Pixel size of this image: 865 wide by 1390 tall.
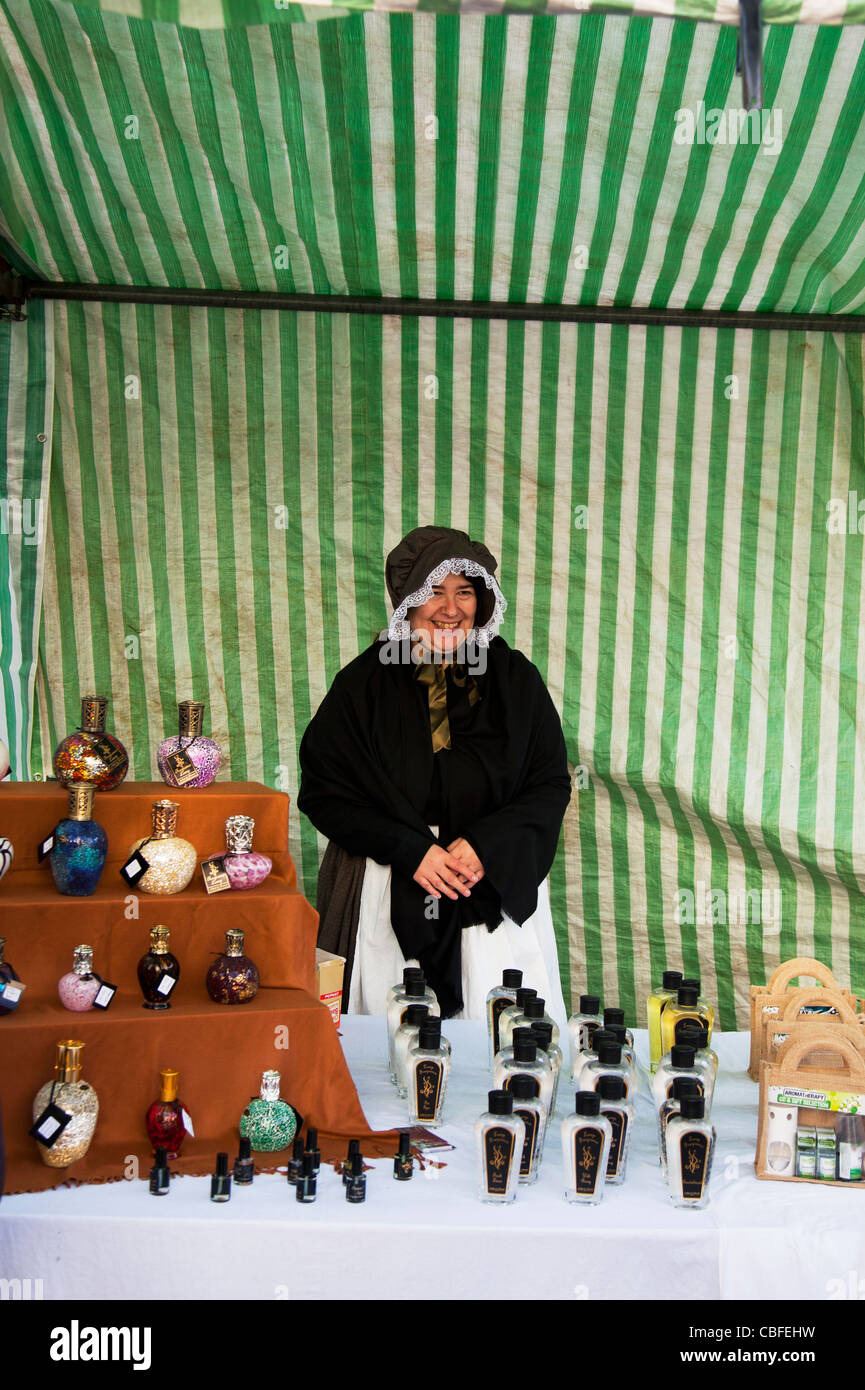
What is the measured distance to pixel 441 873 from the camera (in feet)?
10.6

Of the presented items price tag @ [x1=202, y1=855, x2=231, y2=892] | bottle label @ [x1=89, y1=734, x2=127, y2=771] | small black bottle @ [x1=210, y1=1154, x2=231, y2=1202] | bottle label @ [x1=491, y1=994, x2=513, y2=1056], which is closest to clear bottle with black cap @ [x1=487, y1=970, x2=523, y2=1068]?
bottle label @ [x1=491, y1=994, x2=513, y2=1056]

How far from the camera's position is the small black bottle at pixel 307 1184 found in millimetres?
1899

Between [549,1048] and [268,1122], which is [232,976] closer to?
[268,1122]

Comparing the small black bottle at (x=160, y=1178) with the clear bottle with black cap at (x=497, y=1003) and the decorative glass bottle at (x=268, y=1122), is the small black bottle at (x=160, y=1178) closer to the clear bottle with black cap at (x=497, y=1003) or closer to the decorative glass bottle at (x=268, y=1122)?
the decorative glass bottle at (x=268, y=1122)

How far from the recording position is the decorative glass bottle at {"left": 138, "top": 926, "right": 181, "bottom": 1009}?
84.7 inches

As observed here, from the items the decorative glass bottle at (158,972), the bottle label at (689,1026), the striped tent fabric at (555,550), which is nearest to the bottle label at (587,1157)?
the bottle label at (689,1026)

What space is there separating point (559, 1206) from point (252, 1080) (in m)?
0.58

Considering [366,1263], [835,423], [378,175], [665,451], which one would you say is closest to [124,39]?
[378,175]

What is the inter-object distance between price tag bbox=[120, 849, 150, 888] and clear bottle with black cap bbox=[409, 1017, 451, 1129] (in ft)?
1.91

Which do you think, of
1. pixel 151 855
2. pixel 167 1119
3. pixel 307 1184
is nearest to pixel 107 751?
pixel 151 855

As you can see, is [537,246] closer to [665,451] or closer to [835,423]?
[665,451]

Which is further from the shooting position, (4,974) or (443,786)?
(443,786)

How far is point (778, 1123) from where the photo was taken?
203 centimetres

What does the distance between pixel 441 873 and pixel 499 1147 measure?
1366 millimetres
